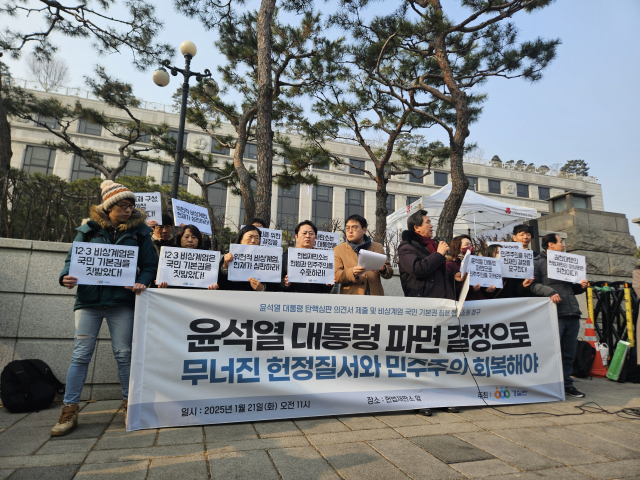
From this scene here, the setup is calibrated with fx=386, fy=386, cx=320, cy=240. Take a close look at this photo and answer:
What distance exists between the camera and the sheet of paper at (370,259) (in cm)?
355

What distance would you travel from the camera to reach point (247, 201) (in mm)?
9406

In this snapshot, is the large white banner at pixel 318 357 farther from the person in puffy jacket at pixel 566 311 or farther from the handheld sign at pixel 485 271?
the person in puffy jacket at pixel 566 311

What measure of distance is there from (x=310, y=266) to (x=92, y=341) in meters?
2.03

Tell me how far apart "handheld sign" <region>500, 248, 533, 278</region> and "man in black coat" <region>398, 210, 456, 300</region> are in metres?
0.79

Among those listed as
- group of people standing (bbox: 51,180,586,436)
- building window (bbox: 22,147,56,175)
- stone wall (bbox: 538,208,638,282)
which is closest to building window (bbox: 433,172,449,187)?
stone wall (bbox: 538,208,638,282)

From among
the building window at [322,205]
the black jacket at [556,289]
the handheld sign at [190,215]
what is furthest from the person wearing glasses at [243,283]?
the building window at [322,205]

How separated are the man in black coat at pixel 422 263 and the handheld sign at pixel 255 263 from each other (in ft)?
4.29

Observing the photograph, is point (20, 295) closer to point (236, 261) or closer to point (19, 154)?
point (236, 261)

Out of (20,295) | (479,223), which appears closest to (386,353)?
(20,295)

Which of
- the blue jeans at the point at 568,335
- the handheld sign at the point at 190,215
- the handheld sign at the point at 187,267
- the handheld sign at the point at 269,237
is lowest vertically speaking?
the blue jeans at the point at 568,335

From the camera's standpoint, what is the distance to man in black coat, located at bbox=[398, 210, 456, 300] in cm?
383

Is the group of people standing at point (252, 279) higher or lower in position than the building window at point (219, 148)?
lower

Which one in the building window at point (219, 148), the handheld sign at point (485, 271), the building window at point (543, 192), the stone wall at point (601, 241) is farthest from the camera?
the building window at point (543, 192)

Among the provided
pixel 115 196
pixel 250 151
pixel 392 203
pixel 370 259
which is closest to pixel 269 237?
pixel 370 259
